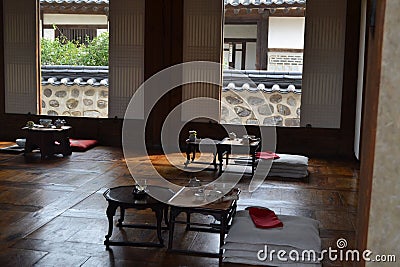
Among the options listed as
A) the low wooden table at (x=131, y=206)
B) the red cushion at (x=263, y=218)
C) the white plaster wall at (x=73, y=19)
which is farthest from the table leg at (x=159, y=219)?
the white plaster wall at (x=73, y=19)

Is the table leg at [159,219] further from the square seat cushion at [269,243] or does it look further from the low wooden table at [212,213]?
the square seat cushion at [269,243]

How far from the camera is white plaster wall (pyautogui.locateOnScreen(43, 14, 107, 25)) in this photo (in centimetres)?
965

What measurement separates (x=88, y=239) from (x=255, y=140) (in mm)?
3209

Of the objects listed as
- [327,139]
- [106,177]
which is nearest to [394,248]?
[106,177]

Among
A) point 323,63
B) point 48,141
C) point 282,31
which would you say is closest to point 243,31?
point 282,31

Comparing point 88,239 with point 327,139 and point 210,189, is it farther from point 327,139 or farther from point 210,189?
point 327,139

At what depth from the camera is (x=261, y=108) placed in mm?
8320

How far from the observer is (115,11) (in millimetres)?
7887

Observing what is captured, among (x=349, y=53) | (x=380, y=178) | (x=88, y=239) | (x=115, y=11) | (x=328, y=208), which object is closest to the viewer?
(x=380, y=178)

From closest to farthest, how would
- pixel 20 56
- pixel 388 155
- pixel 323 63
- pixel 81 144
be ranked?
1. pixel 388 155
2. pixel 323 63
3. pixel 81 144
4. pixel 20 56

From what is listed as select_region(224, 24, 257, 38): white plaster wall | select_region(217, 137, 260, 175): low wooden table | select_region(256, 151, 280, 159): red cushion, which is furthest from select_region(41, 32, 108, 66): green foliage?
select_region(256, 151, 280, 159): red cushion

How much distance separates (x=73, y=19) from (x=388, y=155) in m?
9.32

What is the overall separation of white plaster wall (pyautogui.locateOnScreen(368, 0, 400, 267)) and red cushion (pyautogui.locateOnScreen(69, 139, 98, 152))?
653 centimetres

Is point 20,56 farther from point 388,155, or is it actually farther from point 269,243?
point 388,155
